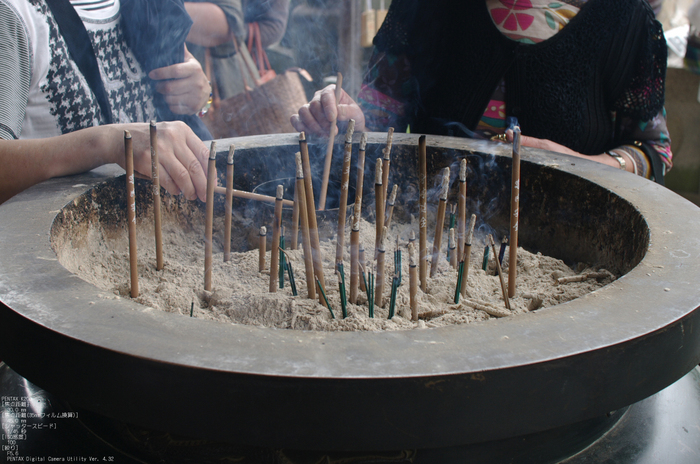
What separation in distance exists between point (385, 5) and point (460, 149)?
529cm

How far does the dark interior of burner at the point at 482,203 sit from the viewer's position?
47.9 inches

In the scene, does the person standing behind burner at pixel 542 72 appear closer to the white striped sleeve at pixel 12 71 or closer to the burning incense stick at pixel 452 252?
the burning incense stick at pixel 452 252

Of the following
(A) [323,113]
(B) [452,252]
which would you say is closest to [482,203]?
(B) [452,252]

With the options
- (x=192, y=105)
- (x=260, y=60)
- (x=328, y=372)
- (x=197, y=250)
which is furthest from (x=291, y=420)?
(x=260, y=60)

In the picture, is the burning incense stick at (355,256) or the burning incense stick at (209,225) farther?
the burning incense stick at (209,225)

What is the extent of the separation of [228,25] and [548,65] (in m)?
1.50

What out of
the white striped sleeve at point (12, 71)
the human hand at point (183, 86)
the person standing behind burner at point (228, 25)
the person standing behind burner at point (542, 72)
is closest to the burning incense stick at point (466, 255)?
the person standing behind burner at point (542, 72)

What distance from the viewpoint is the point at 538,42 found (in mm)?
1887

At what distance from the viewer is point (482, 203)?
5.37 feet

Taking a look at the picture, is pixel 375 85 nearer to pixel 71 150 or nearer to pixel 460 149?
pixel 460 149

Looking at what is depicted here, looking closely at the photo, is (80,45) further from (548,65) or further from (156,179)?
(548,65)

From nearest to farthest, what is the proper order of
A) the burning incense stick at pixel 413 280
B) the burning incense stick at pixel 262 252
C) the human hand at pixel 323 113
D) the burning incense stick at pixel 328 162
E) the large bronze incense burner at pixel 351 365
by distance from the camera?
the large bronze incense burner at pixel 351 365 < the burning incense stick at pixel 413 280 < the burning incense stick at pixel 262 252 < the burning incense stick at pixel 328 162 < the human hand at pixel 323 113

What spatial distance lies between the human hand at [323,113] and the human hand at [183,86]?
0.45m

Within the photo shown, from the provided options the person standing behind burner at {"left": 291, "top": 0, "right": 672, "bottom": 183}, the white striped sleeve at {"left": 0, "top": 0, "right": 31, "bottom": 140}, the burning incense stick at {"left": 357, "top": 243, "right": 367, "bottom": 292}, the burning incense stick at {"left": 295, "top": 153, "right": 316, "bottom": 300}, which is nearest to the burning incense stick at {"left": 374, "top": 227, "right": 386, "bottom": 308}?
the burning incense stick at {"left": 357, "top": 243, "right": 367, "bottom": 292}
